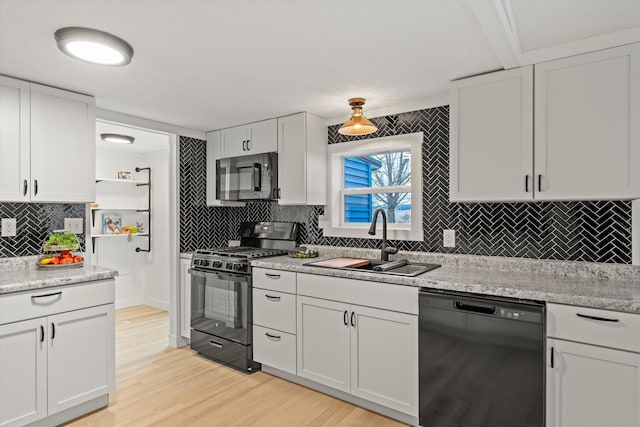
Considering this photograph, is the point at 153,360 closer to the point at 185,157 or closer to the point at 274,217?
the point at 274,217

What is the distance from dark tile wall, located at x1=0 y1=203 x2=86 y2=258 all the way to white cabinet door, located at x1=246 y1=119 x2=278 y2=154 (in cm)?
161

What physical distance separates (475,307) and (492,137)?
41.6 inches

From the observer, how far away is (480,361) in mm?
1940

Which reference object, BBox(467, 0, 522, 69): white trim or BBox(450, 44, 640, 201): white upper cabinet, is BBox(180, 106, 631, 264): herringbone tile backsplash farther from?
BBox(467, 0, 522, 69): white trim

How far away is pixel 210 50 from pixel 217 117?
141cm

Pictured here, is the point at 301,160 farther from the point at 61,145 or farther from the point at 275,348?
the point at 61,145

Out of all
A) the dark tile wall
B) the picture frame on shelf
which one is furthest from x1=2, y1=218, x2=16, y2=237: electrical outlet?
the picture frame on shelf

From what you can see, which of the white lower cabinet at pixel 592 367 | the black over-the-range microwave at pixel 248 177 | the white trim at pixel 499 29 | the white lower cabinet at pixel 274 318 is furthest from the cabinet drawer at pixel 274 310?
the white trim at pixel 499 29

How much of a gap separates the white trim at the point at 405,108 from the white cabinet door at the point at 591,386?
1810 mm

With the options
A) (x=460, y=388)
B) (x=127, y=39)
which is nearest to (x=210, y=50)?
(x=127, y=39)

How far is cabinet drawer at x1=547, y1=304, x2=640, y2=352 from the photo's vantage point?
1.59m

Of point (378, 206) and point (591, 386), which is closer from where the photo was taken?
point (591, 386)

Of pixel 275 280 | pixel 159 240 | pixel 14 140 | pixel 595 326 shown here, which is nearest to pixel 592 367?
pixel 595 326

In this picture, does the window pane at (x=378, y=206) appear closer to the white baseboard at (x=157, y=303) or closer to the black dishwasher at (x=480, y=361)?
the black dishwasher at (x=480, y=361)
